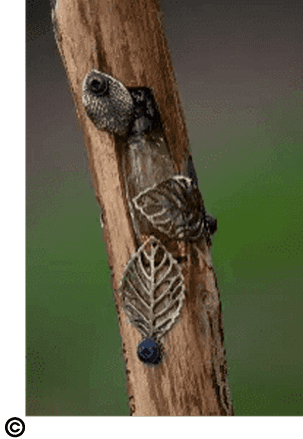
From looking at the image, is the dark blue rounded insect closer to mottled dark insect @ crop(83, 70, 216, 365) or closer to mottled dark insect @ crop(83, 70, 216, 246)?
mottled dark insect @ crop(83, 70, 216, 365)

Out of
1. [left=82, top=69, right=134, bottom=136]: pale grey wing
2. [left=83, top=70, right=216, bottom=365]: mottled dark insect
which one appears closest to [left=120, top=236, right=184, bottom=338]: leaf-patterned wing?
[left=83, top=70, right=216, bottom=365]: mottled dark insect

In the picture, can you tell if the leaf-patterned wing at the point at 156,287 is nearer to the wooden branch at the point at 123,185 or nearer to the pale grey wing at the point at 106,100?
the wooden branch at the point at 123,185

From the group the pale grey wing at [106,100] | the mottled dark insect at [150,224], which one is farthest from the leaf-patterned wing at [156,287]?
the pale grey wing at [106,100]

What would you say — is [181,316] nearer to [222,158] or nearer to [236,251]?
[236,251]

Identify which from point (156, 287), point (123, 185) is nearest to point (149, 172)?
point (123, 185)

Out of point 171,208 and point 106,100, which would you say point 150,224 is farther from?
point 106,100
